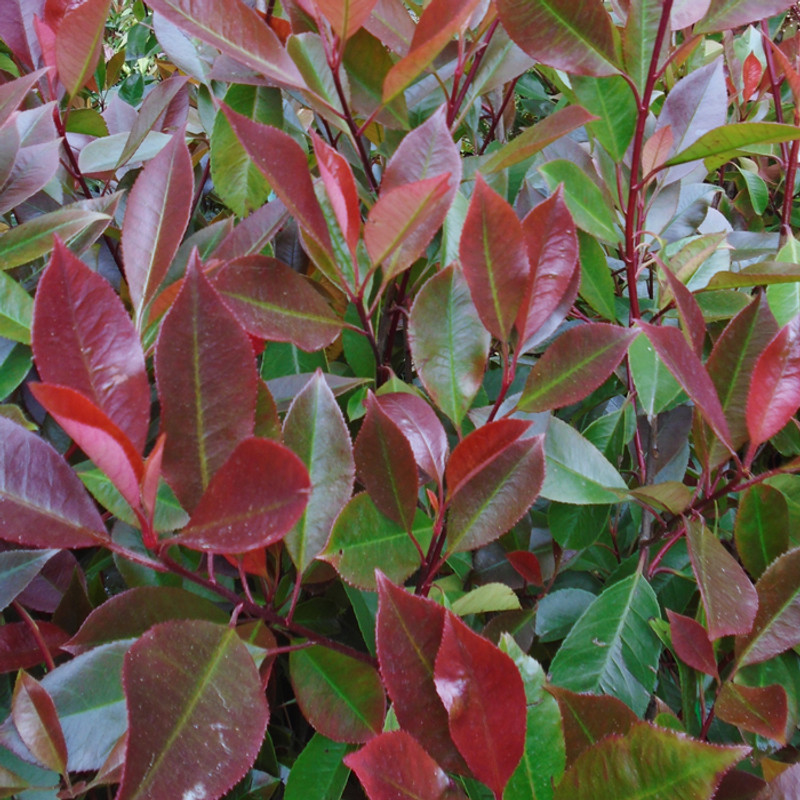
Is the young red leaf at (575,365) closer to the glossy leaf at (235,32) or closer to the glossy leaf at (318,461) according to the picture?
the glossy leaf at (318,461)

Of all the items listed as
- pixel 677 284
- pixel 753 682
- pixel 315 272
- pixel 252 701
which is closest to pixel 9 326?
pixel 315 272

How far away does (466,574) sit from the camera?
2.10ft

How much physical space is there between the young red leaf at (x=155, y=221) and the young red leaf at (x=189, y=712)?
0.24 m

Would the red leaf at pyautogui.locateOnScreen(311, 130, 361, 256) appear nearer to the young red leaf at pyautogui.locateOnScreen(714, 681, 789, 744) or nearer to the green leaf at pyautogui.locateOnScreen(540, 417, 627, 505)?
the green leaf at pyautogui.locateOnScreen(540, 417, 627, 505)

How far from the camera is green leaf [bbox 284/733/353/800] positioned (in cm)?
51

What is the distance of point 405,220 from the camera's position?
500 millimetres

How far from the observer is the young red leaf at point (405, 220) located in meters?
0.48

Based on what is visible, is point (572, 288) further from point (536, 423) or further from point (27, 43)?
point (27, 43)

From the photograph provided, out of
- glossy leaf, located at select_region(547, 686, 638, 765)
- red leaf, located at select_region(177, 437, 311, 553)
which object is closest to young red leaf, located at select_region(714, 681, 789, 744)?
glossy leaf, located at select_region(547, 686, 638, 765)

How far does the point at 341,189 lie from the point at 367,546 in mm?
264

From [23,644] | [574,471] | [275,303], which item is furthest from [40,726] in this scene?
[574,471]

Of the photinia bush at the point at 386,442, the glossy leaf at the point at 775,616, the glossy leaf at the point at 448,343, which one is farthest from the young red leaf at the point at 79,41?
the glossy leaf at the point at 775,616

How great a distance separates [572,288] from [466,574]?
0.90ft

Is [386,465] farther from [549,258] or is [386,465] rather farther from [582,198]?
[582,198]
